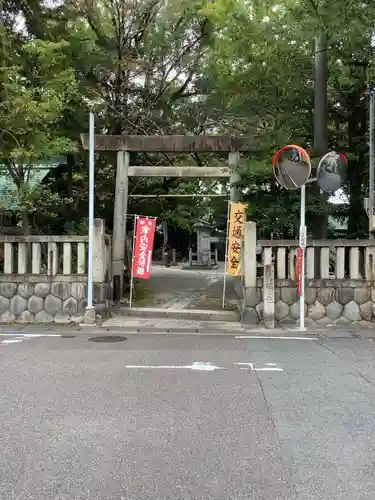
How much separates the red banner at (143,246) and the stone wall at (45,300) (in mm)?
1655

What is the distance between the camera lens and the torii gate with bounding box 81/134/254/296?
12719 mm

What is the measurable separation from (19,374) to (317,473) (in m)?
4.27

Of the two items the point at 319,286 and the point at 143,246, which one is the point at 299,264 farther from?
the point at 143,246

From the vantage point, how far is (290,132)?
11.9 meters

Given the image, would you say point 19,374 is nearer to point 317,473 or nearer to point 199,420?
point 199,420

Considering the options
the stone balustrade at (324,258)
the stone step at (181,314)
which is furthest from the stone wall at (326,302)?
the stone step at (181,314)

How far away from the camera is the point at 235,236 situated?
12.3 metres

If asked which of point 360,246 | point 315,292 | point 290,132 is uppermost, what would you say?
point 290,132

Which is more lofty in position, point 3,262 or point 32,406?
point 3,262

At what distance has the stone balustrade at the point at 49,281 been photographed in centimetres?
1116

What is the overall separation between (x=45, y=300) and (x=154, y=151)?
4.96 meters

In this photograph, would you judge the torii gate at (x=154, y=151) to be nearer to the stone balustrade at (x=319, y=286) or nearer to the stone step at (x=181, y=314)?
the stone step at (x=181, y=314)

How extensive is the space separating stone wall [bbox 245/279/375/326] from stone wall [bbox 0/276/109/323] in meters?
3.95

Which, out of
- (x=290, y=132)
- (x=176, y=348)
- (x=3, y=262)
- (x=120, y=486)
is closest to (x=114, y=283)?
(x=3, y=262)
